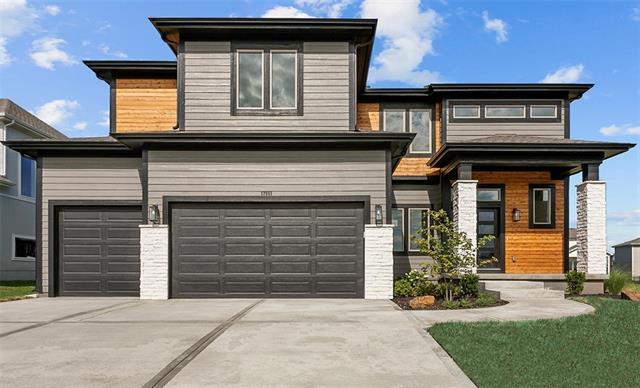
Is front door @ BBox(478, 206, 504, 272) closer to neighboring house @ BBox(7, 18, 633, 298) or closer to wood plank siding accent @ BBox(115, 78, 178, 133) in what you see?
neighboring house @ BBox(7, 18, 633, 298)

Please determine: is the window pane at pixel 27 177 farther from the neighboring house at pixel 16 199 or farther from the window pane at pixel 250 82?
the window pane at pixel 250 82

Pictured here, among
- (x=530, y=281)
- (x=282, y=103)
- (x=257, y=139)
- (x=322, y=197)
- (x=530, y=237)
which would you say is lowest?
(x=530, y=281)

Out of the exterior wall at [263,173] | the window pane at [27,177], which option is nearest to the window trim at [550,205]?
the exterior wall at [263,173]

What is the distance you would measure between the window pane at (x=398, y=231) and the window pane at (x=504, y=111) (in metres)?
4.63

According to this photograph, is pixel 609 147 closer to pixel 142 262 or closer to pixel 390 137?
pixel 390 137

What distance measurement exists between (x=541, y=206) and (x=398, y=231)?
16.0 feet

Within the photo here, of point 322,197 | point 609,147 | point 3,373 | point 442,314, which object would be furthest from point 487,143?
point 3,373

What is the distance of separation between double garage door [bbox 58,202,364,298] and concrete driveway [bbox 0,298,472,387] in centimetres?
197

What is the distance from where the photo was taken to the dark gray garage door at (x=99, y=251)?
506 inches

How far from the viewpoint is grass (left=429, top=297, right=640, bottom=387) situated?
16.2 feet

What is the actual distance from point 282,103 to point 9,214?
15.6 metres

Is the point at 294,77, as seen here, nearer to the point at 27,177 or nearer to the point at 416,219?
the point at 416,219

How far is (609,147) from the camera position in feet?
44.2

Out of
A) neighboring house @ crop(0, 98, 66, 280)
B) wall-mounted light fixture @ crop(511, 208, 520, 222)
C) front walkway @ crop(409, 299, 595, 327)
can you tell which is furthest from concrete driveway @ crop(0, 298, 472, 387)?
neighboring house @ crop(0, 98, 66, 280)
